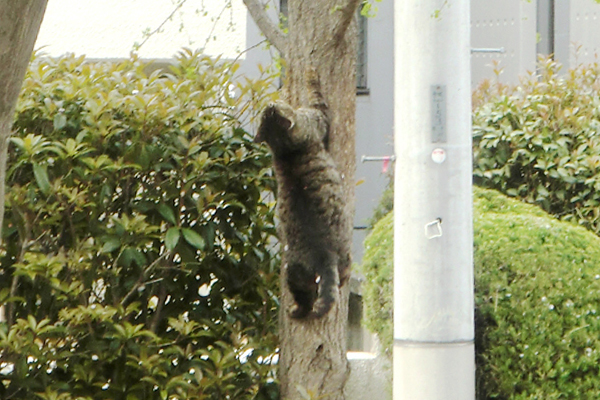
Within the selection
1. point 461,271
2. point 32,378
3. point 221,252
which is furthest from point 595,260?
point 32,378

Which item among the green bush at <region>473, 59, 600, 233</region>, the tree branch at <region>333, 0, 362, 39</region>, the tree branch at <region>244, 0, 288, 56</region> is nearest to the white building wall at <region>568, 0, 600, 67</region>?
the green bush at <region>473, 59, 600, 233</region>

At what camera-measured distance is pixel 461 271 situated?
333cm

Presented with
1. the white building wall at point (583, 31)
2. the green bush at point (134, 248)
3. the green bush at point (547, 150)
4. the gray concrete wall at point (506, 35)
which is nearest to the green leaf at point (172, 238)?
the green bush at point (134, 248)

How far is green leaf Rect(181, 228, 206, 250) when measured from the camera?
368cm

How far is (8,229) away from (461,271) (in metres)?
2.16

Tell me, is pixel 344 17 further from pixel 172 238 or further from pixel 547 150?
pixel 547 150

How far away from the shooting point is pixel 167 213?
3.76 m

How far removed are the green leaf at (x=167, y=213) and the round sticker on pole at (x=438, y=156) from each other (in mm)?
1273

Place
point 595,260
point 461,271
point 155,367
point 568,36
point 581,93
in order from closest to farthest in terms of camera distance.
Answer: point 461,271 → point 155,367 → point 595,260 → point 581,93 → point 568,36

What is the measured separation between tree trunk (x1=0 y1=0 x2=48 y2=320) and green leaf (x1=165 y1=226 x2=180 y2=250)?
1.40 meters

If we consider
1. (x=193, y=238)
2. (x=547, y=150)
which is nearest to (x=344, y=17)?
(x=193, y=238)

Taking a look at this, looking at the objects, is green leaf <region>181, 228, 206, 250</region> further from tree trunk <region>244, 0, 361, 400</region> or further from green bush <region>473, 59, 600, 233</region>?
green bush <region>473, 59, 600, 233</region>

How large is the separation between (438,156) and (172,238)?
1268mm

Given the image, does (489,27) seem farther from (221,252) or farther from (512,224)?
(221,252)
